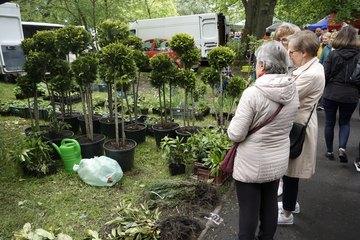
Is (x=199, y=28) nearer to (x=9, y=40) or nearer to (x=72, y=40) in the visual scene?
(x=9, y=40)

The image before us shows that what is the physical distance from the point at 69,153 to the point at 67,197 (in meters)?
0.71

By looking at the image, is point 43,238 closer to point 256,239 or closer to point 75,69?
point 256,239

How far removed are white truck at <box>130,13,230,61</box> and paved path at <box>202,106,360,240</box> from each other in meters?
10.9

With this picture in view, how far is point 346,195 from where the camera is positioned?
141 inches

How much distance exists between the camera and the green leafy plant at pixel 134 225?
262 centimetres

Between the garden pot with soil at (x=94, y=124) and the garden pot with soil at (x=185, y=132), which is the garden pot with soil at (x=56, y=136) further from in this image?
the garden pot with soil at (x=185, y=132)

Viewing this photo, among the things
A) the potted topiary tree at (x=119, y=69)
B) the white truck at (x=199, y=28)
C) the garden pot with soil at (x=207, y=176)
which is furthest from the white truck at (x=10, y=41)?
the garden pot with soil at (x=207, y=176)

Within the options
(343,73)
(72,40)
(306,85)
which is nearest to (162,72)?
(72,40)

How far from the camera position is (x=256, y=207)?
2227 mm

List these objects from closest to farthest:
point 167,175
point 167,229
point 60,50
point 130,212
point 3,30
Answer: point 167,229 < point 130,212 < point 167,175 < point 60,50 < point 3,30

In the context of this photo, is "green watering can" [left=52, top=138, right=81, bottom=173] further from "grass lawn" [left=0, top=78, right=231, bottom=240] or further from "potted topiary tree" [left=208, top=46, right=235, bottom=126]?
"potted topiary tree" [left=208, top=46, right=235, bottom=126]

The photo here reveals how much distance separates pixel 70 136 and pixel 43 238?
8.26 feet

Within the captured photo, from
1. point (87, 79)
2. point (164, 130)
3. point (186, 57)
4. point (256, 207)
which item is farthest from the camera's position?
point (164, 130)

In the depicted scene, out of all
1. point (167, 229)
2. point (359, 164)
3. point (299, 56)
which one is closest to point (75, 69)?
point (167, 229)
